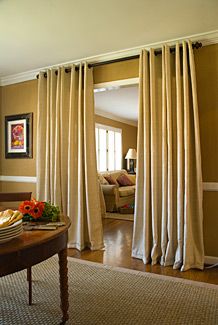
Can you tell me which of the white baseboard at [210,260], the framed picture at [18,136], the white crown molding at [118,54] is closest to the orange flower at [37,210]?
the white baseboard at [210,260]

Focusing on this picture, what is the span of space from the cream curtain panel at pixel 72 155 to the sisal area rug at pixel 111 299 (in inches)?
32.6

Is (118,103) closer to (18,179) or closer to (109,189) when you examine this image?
(109,189)

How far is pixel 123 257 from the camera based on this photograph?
311cm

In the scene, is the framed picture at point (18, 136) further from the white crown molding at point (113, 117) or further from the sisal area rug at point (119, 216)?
the white crown molding at point (113, 117)

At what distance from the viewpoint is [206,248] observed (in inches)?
113

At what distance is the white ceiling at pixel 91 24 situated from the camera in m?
2.29

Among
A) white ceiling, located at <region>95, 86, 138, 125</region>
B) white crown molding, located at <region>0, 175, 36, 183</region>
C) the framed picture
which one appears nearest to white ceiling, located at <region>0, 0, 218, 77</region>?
the framed picture

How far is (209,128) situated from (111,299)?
1999mm

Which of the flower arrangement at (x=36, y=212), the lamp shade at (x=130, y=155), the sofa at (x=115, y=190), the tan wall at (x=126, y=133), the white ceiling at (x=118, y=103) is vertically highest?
the white ceiling at (x=118, y=103)

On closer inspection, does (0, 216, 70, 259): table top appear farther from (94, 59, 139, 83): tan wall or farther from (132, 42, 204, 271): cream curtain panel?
(94, 59, 139, 83): tan wall

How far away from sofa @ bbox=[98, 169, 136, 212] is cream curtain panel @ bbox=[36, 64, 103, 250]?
85.5 inches

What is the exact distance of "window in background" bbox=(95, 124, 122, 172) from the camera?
7117mm

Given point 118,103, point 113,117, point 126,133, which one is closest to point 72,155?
point 118,103

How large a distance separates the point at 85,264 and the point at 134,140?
698 centimetres
